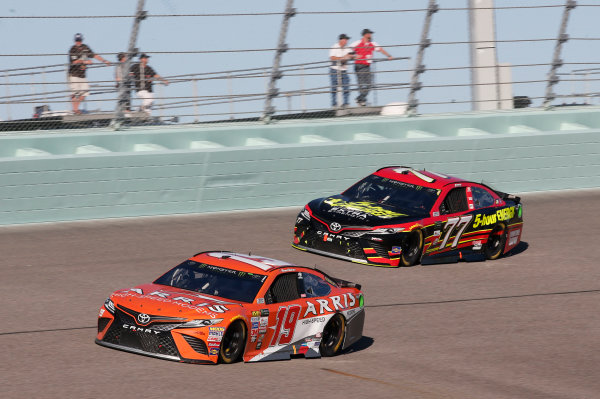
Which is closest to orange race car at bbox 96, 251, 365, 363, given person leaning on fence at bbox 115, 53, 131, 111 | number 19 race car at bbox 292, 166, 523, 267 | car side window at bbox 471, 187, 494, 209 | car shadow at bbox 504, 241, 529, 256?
number 19 race car at bbox 292, 166, 523, 267

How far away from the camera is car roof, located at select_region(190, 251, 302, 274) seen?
36.3ft

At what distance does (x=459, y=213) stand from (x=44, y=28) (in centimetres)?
749

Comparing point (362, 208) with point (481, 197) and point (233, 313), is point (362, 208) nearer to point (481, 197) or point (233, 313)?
point (481, 197)

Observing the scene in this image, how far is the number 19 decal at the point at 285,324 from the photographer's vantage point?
10695 millimetres

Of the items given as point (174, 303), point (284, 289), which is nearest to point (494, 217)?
point (284, 289)

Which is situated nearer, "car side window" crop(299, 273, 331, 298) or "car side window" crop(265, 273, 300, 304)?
"car side window" crop(265, 273, 300, 304)

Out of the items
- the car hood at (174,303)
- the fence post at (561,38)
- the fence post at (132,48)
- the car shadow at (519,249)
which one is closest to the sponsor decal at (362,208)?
the car shadow at (519,249)

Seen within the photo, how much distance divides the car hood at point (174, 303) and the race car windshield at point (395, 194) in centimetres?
645

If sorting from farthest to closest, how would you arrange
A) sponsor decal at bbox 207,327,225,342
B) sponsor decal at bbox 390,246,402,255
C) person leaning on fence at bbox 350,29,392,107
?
person leaning on fence at bbox 350,29,392,107 < sponsor decal at bbox 390,246,402,255 < sponsor decal at bbox 207,327,225,342

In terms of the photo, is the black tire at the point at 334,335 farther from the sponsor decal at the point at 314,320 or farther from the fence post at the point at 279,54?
the fence post at the point at 279,54

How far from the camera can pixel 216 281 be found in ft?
35.7

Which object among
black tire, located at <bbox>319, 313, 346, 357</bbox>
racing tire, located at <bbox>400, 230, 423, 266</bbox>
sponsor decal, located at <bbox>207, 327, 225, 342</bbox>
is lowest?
racing tire, located at <bbox>400, 230, 423, 266</bbox>

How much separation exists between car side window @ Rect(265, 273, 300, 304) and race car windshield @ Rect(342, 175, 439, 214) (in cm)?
539

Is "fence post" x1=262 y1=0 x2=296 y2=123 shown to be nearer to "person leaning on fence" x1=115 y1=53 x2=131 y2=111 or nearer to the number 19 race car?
"person leaning on fence" x1=115 y1=53 x2=131 y2=111
